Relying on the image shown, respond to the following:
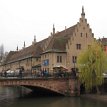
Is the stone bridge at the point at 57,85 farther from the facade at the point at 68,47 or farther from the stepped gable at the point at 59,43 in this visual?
the stepped gable at the point at 59,43

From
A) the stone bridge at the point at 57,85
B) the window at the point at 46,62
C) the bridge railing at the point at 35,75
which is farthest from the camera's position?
the window at the point at 46,62

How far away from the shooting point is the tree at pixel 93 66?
2783 inches

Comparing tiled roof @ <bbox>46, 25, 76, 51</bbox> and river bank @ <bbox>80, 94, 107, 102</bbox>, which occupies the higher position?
tiled roof @ <bbox>46, 25, 76, 51</bbox>

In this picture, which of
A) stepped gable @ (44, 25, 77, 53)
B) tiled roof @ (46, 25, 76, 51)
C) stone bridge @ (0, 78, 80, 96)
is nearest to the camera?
stone bridge @ (0, 78, 80, 96)

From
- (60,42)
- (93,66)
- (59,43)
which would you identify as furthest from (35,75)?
(60,42)

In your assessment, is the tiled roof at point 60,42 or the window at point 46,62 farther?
the window at point 46,62

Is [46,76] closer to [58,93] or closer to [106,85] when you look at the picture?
[58,93]

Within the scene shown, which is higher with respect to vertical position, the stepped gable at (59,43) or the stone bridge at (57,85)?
the stepped gable at (59,43)

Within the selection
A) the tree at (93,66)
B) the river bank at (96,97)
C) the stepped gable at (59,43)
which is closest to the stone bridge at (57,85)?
the tree at (93,66)

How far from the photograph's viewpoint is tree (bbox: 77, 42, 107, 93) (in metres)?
70.7

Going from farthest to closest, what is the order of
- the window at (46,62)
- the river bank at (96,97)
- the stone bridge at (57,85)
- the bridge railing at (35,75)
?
the window at (46,62)
the stone bridge at (57,85)
the bridge railing at (35,75)
the river bank at (96,97)

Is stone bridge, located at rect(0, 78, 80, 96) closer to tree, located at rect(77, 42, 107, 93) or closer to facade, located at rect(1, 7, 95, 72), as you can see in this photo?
tree, located at rect(77, 42, 107, 93)

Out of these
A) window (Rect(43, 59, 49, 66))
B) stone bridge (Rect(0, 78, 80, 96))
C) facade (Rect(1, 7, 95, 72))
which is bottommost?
stone bridge (Rect(0, 78, 80, 96))

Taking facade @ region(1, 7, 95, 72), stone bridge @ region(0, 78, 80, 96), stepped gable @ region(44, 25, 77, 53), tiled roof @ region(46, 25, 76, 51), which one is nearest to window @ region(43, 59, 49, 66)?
facade @ region(1, 7, 95, 72)
